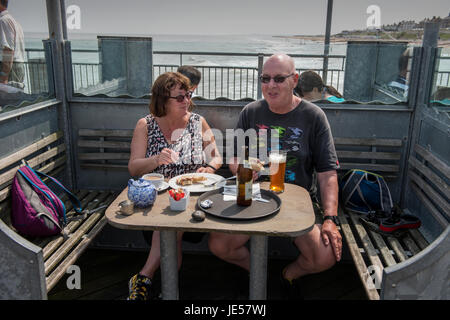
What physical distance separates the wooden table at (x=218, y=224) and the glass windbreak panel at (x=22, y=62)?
4.80 feet

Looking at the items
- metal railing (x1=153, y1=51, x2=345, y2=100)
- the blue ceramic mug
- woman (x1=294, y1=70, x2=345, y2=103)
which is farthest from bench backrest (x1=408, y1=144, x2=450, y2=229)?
the blue ceramic mug

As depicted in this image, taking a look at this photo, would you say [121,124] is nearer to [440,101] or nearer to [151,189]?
[151,189]

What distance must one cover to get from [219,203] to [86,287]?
4.95ft

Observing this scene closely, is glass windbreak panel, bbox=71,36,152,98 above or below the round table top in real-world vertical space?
above

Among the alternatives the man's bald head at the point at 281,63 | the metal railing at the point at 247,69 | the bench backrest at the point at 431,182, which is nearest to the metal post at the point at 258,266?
the man's bald head at the point at 281,63

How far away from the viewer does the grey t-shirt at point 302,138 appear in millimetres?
2838

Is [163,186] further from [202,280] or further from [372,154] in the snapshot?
[372,154]

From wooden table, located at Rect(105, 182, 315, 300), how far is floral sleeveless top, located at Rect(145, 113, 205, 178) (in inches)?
25.1

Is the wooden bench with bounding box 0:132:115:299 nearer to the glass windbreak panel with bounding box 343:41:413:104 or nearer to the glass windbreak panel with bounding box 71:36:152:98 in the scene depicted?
the glass windbreak panel with bounding box 71:36:152:98

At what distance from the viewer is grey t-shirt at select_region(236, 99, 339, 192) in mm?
2838

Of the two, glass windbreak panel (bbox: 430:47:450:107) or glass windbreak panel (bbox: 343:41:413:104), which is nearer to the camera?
glass windbreak panel (bbox: 430:47:450:107)

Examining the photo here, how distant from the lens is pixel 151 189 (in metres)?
2.24

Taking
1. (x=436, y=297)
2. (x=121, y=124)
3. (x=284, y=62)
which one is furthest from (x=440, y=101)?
(x=121, y=124)
